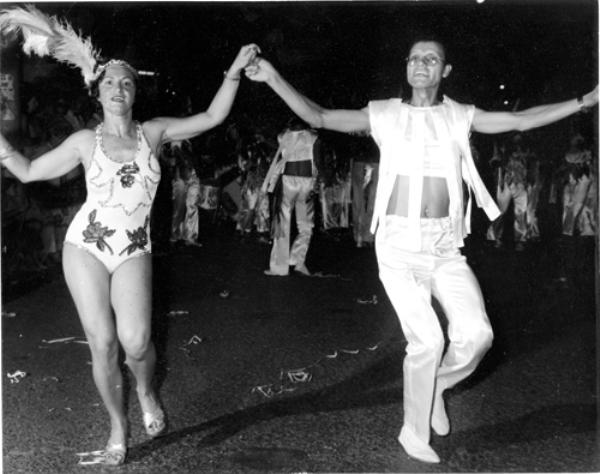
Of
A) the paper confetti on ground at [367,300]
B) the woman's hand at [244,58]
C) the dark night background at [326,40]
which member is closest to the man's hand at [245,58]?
the woman's hand at [244,58]

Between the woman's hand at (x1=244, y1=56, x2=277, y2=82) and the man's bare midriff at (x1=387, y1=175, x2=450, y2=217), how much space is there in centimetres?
97

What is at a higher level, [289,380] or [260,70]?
[260,70]

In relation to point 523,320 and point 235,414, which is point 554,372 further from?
point 235,414

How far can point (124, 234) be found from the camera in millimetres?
4504

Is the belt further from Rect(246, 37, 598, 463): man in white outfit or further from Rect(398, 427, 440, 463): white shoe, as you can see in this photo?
Rect(398, 427, 440, 463): white shoe

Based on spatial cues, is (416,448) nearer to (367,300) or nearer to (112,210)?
(112,210)

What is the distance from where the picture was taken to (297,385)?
585cm

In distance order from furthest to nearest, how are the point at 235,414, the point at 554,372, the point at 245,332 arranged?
the point at 245,332 → the point at 554,372 → the point at 235,414

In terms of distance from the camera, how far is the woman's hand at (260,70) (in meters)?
4.72

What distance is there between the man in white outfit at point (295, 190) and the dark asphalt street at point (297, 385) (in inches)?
32.8

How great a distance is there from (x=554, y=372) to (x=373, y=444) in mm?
2259

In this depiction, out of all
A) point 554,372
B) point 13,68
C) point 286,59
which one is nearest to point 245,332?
point 554,372

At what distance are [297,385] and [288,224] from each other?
5225mm

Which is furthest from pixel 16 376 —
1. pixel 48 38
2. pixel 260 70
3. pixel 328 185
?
pixel 328 185
